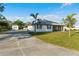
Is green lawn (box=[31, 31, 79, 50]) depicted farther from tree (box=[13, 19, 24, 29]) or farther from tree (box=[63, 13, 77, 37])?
tree (box=[13, 19, 24, 29])

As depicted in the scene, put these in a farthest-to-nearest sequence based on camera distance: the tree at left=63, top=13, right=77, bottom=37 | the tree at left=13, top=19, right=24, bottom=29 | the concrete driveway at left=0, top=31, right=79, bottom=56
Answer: the tree at left=13, top=19, right=24, bottom=29, the tree at left=63, top=13, right=77, bottom=37, the concrete driveway at left=0, top=31, right=79, bottom=56

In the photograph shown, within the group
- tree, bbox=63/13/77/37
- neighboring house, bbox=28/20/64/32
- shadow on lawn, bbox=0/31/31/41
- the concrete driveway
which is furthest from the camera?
neighboring house, bbox=28/20/64/32

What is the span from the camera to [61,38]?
7.20 meters

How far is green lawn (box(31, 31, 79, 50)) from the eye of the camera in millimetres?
6988

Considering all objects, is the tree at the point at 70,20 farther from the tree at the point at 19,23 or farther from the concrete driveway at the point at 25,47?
the tree at the point at 19,23

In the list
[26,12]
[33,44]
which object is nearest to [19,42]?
[33,44]

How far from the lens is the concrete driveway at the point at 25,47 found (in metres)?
6.51

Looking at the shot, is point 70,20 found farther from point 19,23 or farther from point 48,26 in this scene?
point 19,23

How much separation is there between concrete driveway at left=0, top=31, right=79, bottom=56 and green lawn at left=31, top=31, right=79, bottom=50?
0.69 feet

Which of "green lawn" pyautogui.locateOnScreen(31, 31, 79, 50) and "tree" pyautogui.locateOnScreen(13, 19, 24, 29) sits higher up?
"tree" pyautogui.locateOnScreen(13, 19, 24, 29)

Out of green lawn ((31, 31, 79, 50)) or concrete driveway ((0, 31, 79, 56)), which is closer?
concrete driveway ((0, 31, 79, 56))

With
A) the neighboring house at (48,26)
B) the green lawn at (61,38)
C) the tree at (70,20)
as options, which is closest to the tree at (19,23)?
the neighboring house at (48,26)

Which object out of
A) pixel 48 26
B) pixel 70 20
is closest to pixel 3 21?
pixel 48 26

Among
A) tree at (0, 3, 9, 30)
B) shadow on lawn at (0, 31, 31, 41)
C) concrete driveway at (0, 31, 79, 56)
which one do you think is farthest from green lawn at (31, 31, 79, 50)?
tree at (0, 3, 9, 30)
